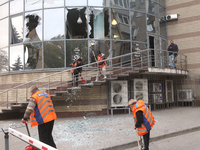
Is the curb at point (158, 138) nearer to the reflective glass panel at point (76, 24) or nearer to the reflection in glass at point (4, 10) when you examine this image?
the reflective glass panel at point (76, 24)

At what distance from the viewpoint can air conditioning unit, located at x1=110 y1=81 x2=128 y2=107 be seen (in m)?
13.5

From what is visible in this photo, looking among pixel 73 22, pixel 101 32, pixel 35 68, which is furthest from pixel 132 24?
pixel 35 68

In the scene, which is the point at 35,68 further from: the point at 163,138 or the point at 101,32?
the point at 163,138

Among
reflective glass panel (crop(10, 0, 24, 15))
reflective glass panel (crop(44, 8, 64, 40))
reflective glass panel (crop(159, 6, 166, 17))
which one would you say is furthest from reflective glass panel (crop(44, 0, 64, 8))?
reflective glass panel (crop(159, 6, 166, 17))

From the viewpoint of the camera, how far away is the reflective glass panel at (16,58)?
14133 millimetres

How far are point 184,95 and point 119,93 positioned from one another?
656 cm

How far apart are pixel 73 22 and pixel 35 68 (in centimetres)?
367

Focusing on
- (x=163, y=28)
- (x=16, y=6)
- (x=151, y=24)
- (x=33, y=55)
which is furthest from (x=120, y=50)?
(x=16, y=6)

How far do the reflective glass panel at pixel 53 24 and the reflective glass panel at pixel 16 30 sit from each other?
72.6 inches

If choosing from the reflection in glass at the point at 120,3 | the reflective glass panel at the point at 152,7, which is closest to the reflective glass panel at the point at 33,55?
the reflection in glass at the point at 120,3

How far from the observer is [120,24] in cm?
1438

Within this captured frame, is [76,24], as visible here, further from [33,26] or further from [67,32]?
[33,26]

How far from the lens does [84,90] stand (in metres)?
13.2

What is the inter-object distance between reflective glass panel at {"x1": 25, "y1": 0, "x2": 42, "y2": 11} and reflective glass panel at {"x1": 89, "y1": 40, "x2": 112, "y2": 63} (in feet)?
13.6
